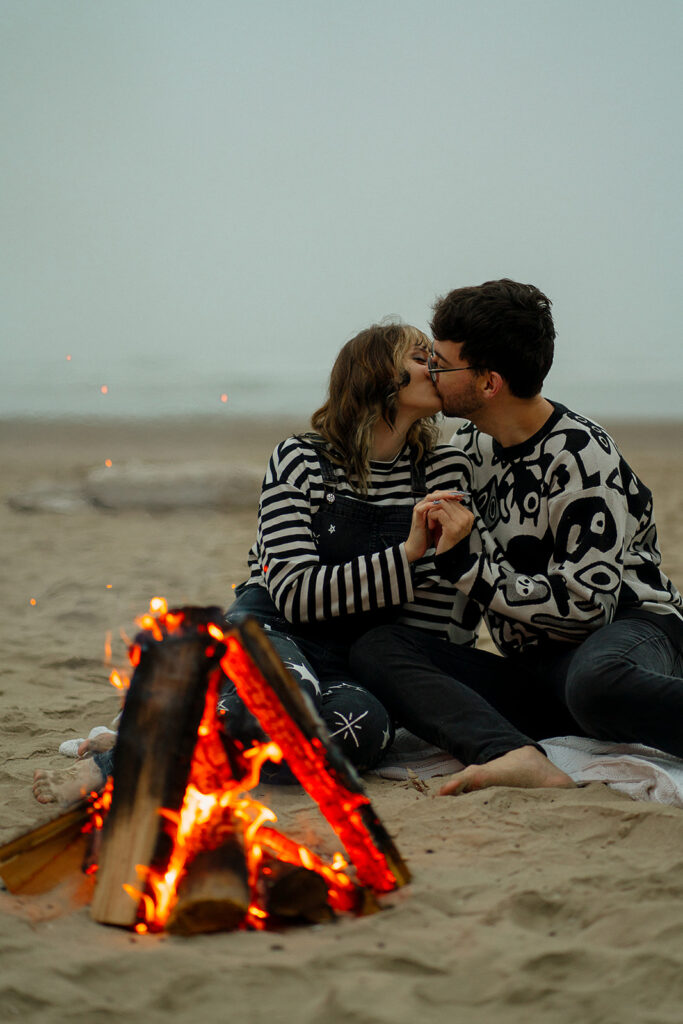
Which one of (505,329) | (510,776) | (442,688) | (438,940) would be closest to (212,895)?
(438,940)

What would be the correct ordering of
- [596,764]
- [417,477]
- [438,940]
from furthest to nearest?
1. [417,477]
2. [596,764]
3. [438,940]

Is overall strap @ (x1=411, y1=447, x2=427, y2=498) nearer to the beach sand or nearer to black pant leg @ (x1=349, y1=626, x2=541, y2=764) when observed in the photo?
black pant leg @ (x1=349, y1=626, x2=541, y2=764)

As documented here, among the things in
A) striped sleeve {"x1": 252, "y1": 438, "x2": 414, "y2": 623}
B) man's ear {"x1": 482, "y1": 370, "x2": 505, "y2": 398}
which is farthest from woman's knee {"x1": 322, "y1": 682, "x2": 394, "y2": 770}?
man's ear {"x1": 482, "y1": 370, "x2": 505, "y2": 398}

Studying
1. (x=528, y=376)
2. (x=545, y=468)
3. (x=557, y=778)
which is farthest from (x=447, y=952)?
(x=528, y=376)

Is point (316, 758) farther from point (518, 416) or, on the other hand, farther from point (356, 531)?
point (518, 416)

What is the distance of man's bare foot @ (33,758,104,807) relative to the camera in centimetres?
259

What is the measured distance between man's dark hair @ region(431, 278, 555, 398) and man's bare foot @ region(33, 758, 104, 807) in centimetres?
165

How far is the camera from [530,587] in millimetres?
2711

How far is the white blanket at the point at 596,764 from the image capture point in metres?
2.45

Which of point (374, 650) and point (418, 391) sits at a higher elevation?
point (418, 391)

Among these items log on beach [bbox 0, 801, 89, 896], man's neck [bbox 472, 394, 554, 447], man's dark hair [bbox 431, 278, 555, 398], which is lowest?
log on beach [bbox 0, 801, 89, 896]

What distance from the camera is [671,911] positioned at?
177cm

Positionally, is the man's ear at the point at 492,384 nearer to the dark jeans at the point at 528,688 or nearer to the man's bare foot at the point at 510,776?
the dark jeans at the point at 528,688

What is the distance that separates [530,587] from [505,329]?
0.79 metres
